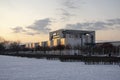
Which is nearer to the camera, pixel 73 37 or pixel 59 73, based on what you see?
pixel 59 73

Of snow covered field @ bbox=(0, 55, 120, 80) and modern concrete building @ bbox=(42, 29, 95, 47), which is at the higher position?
modern concrete building @ bbox=(42, 29, 95, 47)

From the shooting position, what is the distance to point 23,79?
55.5ft

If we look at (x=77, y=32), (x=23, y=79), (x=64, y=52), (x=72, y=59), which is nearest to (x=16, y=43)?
(x=77, y=32)

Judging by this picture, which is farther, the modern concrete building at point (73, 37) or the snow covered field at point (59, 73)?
the modern concrete building at point (73, 37)

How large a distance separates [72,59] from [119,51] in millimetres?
46023

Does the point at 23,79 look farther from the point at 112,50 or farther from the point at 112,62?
the point at 112,50

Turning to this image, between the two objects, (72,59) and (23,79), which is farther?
(72,59)

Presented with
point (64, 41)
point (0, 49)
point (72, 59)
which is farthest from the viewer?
point (0, 49)

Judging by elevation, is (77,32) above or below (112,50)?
above

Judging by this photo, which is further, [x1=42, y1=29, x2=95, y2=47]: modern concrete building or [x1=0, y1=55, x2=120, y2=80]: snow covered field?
[x1=42, y1=29, x2=95, y2=47]: modern concrete building

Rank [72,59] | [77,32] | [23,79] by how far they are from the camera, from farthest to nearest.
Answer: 1. [77,32]
2. [72,59]
3. [23,79]

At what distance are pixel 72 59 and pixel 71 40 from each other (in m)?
78.2

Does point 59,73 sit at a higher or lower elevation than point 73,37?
lower

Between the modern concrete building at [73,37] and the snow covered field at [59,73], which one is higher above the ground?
the modern concrete building at [73,37]
